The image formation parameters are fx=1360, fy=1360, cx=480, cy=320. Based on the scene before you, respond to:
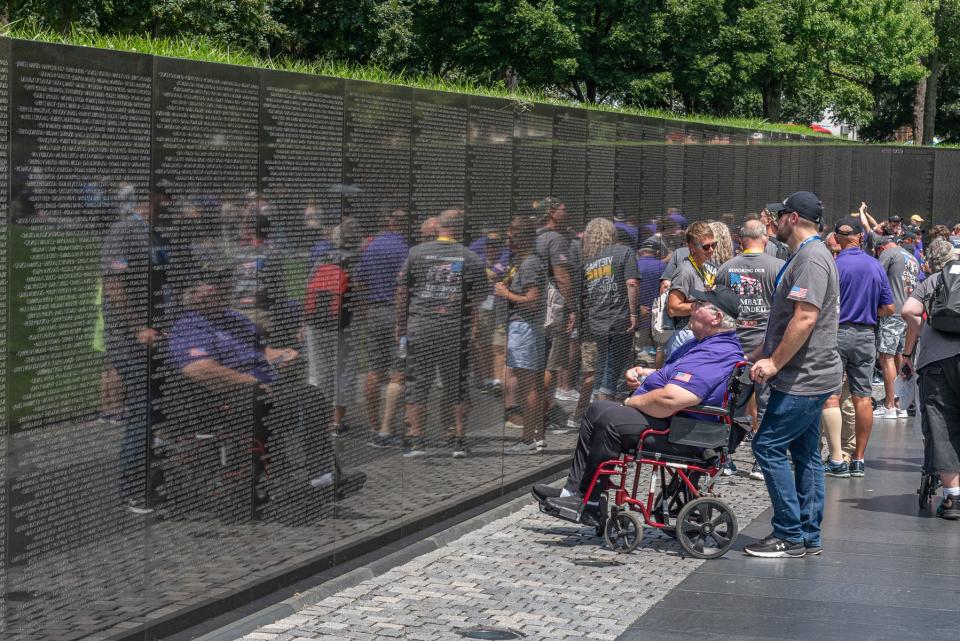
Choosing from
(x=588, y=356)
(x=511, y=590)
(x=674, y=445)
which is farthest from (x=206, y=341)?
(x=588, y=356)

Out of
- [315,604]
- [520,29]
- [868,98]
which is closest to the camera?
[315,604]

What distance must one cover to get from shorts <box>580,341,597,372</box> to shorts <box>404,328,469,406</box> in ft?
7.89

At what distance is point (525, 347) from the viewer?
33.8ft

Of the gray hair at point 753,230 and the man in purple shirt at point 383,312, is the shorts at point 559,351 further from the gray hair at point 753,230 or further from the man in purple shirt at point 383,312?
the man in purple shirt at point 383,312

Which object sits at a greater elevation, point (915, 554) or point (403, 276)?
point (403, 276)

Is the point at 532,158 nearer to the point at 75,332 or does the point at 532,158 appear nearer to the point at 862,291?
the point at 862,291

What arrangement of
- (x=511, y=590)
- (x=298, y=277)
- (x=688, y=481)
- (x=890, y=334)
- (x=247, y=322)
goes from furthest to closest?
1. (x=890, y=334)
2. (x=688, y=481)
3. (x=511, y=590)
4. (x=298, y=277)
5. (x=247, y=322)

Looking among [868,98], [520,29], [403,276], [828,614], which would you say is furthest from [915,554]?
[868,98]

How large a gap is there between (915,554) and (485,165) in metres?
3.86

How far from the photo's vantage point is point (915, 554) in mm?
8781

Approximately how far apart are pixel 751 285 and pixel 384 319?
4002 mm

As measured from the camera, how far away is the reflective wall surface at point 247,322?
516 centimetres

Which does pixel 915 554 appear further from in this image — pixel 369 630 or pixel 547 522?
pixel 369 630

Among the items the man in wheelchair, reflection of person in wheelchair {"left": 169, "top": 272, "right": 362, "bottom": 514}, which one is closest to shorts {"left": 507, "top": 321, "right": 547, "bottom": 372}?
the man in wheelchair
